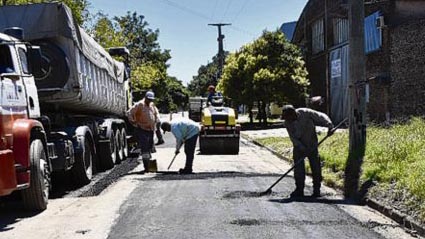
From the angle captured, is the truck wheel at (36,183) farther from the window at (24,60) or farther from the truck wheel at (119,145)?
the truck wheel at (119,145)

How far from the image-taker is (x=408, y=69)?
25859 mm

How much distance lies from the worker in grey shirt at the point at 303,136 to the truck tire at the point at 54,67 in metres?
4.27

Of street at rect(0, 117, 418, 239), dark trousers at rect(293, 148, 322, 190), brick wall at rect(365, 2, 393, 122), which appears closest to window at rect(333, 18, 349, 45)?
brick wall at rect(365, 2, 393, 122)

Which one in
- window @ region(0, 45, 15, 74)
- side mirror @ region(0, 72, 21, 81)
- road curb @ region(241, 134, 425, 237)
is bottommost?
road curb @ region(241, 134, 425, 237)

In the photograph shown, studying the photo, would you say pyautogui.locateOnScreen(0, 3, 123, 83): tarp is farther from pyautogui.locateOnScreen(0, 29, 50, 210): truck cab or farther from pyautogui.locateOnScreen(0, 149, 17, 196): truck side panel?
pyautogui.locateOnScreen(0, 149, 17, 196): truck side panel

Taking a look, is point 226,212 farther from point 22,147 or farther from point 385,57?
point 385,57

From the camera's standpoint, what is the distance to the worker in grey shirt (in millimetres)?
10352

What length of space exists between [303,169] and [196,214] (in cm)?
258

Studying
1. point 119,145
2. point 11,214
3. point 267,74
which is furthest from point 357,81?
point 267,74

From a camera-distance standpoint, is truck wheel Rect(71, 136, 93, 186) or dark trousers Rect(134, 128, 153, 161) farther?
dark trousers Rect(134, 128, 153, 161)

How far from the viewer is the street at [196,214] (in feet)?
25.1

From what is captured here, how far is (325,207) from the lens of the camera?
9.32 meters

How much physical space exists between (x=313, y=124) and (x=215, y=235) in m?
3.81

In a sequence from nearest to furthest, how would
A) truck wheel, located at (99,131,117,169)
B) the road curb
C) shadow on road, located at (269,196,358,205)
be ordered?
the road curb, shadow on road, located at (269,196,358,205), truck wheel, located at (99,131,117,169)
